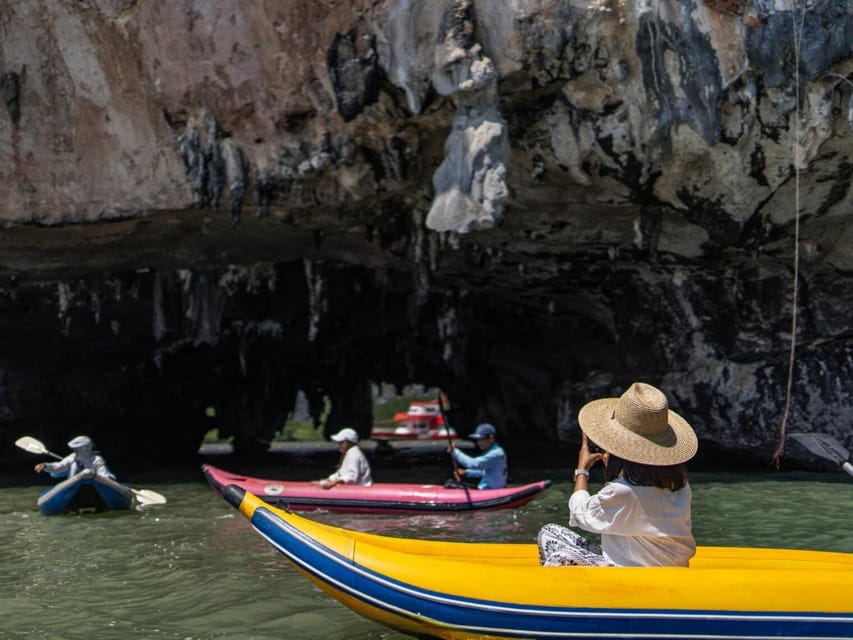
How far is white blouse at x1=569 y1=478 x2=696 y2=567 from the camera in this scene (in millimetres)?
3852

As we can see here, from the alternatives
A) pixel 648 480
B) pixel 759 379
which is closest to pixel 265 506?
pixel 648 480

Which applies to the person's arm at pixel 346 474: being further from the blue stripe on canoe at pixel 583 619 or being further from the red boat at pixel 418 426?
the red boat at pixel 418 426

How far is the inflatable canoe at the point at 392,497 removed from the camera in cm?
897

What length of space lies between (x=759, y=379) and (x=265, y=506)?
10.3 meters

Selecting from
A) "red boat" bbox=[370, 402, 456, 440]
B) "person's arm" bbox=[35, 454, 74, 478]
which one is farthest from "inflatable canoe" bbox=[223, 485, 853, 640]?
"red boat" bbox=[370, 402, 456, 440]

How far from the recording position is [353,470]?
378 inches

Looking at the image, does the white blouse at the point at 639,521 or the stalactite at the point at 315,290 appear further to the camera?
the stalactite at the point at 315,290

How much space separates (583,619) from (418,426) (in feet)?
100

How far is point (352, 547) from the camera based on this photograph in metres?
4.30

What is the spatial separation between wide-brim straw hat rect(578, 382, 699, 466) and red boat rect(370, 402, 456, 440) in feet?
84.9

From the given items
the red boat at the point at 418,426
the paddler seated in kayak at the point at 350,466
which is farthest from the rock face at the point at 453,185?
the red boat at the point at 418,426

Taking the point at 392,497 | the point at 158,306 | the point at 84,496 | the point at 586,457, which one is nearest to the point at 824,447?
the point at 586,457

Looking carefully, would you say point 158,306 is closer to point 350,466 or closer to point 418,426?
point 350,466

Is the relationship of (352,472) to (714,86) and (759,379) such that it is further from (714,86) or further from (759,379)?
(759,379)
